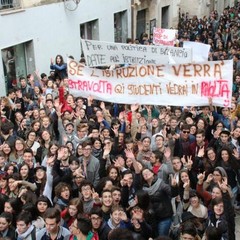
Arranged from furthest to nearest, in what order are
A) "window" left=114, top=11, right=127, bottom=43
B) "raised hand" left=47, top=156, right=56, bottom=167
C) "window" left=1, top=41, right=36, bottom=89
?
"window" left=114, top=11, right=127, bottom=43, "window" left=1, top=41, right=36, bottom=89, "raised hand" left=47, top=156, right=56, bottom=167

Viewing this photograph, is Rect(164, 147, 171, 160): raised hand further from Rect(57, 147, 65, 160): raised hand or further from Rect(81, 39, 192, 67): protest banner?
Rect(81, 39, 192, 67): protest banner

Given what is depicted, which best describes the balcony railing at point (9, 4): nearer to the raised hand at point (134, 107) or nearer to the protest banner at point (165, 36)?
the protest banner at point (165, 36)

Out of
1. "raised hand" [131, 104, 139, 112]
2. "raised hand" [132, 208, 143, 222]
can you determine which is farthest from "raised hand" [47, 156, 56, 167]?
"raised hand" [131, 104, 139, 112]

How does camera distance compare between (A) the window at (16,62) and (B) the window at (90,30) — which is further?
(B) the window at (90,30)

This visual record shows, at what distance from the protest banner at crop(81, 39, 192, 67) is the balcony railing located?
3983 mm

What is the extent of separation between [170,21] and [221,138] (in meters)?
19.2

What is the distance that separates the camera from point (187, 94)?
870cm

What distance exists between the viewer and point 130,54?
9750 mm

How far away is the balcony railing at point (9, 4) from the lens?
41.6 feet

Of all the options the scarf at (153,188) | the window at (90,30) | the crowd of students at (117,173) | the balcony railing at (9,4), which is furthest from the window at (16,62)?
the scarf at (153,188)

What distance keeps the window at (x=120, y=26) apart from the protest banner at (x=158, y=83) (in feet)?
34.4

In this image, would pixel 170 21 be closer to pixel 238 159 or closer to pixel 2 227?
pixel 238 159

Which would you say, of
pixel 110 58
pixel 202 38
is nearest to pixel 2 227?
pixel 110 58

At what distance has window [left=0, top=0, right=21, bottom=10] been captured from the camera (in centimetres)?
1268
